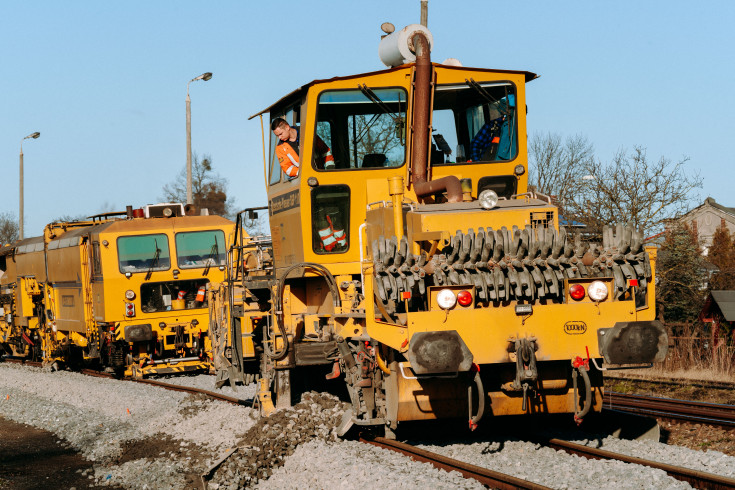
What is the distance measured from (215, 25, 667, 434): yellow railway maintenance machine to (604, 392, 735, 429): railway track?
2.61 m

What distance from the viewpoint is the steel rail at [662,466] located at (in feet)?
22.4

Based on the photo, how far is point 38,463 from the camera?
10.9 metres

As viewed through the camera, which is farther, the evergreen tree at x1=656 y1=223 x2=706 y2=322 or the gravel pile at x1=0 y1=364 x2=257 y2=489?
the evergreen tree at x1=656 y1=223 x2=706 y2=322

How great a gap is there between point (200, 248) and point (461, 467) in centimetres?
1261

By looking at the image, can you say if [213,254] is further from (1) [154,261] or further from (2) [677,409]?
(2) [677,409]

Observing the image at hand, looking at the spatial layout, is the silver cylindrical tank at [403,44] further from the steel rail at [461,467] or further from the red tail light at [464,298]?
the steel rail at [461,467]

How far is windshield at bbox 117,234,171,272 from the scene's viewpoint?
18750mm

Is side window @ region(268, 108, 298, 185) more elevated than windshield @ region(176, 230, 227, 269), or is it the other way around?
side window @ region(268, 108, 298, 185)

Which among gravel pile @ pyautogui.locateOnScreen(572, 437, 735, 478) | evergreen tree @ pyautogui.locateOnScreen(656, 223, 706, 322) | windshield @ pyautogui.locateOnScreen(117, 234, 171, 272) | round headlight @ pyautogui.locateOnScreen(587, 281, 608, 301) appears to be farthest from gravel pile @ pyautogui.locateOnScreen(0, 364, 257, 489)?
evergreen tree @ pyautogui.locateOnScreen(656, 223, 706, 322)

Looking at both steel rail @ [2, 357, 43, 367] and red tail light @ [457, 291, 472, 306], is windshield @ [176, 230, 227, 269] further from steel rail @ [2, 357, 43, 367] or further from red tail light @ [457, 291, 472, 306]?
red tail light @ [457, 291, 472, 306]

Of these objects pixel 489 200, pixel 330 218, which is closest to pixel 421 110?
pixel 330 218

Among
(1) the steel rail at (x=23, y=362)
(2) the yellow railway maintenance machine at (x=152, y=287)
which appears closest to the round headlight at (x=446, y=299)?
(2) the yellow railway maintenance machine at (x=152, y=287)

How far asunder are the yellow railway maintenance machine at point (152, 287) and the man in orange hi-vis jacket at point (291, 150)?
8.31m

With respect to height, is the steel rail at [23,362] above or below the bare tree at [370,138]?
below
